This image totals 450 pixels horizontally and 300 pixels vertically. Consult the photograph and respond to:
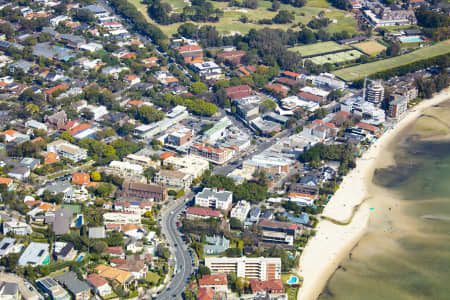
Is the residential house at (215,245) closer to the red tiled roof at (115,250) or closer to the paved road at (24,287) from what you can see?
the red tiled roof at (115,250)

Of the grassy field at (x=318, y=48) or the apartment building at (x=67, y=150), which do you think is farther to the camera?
the grassy field at (x=318, y=48)

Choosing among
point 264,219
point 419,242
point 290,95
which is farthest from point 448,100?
point 264,219

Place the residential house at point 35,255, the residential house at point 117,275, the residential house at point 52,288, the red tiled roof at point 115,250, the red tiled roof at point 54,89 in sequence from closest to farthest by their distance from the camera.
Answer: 1. the residential house at point 52,288
2. the residential house at point 117,275
3. the residential house at point 35,255
4. the red tiled roof at point 115,250
5. the red tiled roof at point 54,89

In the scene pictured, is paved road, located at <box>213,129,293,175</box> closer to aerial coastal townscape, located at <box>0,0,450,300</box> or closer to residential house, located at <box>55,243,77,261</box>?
aerial coastal townscape, located at <box>0,0,450,300</box>

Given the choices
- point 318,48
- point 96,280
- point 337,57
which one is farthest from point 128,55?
point 96,280

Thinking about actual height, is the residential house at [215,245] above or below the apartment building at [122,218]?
below

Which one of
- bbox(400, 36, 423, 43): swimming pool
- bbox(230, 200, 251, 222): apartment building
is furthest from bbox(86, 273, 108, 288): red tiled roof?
bbox(400, 36, 423, 43): swimming pool

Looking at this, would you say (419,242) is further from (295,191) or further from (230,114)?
(230,114)

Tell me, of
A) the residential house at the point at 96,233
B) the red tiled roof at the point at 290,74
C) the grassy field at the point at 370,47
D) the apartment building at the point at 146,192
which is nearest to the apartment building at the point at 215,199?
the apartment building at the point at 146,192
